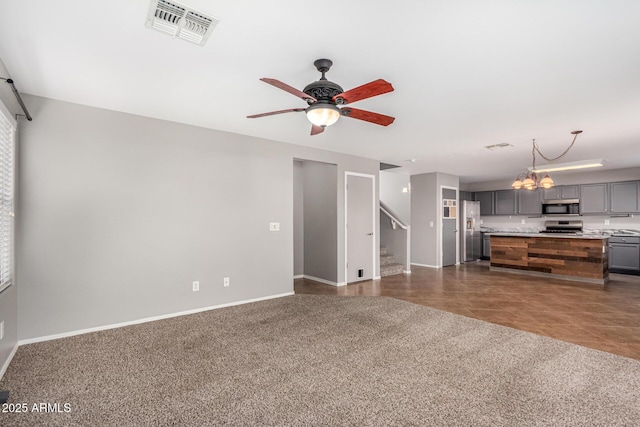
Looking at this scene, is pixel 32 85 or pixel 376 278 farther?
pixel 376 278

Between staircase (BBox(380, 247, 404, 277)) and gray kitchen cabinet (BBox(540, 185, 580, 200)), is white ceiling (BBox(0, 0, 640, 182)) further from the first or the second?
gray kitchen cabinet (BBox(540, 185, 580, 200))

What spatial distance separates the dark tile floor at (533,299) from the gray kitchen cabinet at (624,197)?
4.92 feet

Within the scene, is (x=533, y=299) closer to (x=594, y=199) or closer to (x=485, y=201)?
(x=594, y=199)

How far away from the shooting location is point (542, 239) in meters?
6.59

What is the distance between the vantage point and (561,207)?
26.3ft

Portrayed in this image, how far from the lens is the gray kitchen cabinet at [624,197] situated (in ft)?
23.0

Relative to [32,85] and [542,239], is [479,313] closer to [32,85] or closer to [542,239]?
[542,239]

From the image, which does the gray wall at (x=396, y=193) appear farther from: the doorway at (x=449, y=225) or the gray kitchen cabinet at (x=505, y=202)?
the gray kitchen cabinet at (x=505, y=202)

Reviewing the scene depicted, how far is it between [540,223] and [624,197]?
1.81m

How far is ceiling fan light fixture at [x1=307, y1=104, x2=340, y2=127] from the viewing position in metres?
2.38

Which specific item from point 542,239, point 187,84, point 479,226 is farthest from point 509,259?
point 187,84

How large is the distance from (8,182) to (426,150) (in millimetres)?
5339

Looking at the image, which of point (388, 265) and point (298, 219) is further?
point (388, 265)

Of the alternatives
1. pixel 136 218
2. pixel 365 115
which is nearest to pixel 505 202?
pixel 365 115
